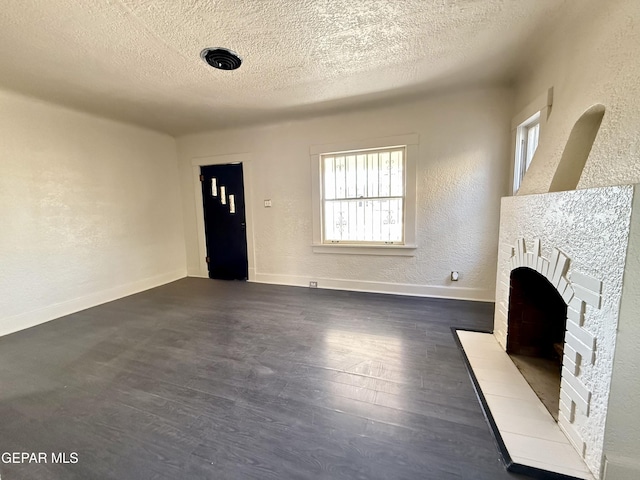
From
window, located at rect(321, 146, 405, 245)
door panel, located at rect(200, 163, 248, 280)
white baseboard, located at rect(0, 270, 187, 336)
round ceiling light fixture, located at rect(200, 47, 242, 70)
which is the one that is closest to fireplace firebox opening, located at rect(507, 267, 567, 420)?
window, located at rect(321, 146, 405, 245)

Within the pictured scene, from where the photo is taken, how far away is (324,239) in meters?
3.94

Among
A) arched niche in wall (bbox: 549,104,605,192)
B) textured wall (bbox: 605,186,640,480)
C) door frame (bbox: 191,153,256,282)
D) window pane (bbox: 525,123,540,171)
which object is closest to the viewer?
textured wall (bbox: 605,186,640,480)

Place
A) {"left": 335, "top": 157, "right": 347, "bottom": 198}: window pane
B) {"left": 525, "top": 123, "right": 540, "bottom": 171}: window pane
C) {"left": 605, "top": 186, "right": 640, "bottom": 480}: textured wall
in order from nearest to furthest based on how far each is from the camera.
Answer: {"left": 605, "top": 186, "right": 640, "bottom": 480}: textured wall → {"left": 525, "top": 123, "right": 540, "bottom": 171}: window pane → {"left": 335, "top": 157, "right": 347, "bottom": 198}: window pane

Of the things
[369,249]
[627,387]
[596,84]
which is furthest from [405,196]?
[627,387]

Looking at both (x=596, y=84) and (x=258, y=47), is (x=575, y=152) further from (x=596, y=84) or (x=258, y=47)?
(x=258, y=47)

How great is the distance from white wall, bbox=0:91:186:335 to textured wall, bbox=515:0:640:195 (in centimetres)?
489

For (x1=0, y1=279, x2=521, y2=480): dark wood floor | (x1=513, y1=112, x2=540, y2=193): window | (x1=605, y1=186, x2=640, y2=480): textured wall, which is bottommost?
(x1=0, y1=279, x2=521, y2=480): dark wood floor

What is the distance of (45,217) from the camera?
3014 millimetres

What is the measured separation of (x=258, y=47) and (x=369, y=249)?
2.61 meters

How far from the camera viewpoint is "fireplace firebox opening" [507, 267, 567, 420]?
200 cm

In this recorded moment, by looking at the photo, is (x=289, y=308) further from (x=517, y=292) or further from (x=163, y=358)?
(x=517, y=292)

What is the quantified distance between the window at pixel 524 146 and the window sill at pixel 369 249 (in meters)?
1.38

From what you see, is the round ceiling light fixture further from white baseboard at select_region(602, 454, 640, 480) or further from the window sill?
white baseboard at select_region(602, 454, 640, 480)

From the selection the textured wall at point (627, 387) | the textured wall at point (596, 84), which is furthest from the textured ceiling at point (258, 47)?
the textured wall at point (627, 387)
